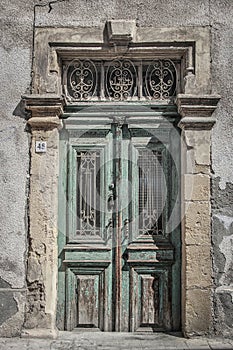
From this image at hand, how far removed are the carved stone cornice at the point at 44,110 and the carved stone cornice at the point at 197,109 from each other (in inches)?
49.3

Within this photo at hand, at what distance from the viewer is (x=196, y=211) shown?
18.6ft

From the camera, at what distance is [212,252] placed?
567 centimetres

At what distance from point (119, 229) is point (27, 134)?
1.37 metres

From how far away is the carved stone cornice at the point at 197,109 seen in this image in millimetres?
5695

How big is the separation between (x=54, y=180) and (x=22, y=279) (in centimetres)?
105

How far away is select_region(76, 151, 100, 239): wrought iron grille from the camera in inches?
234

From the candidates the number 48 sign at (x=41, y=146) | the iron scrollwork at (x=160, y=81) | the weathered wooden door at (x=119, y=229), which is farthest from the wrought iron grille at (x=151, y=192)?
the number 48 sign at (x=41, y=146)

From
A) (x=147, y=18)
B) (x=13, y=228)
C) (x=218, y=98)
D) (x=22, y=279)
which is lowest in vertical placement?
(x=22, y=279)

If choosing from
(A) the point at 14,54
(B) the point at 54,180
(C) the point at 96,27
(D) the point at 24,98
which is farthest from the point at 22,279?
(C) the point at 96,27

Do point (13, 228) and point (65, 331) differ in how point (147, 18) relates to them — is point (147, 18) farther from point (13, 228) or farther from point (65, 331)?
point (65, 331)

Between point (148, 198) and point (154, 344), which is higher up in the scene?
point (148, 198)

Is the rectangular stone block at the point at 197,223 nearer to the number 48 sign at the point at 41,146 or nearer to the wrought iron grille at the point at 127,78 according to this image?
the wrought iron grille at the point at 127,78

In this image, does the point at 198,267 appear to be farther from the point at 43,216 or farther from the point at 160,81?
the point at 160,81

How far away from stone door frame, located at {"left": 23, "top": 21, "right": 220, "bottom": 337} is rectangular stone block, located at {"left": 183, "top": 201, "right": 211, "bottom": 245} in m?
0.01
